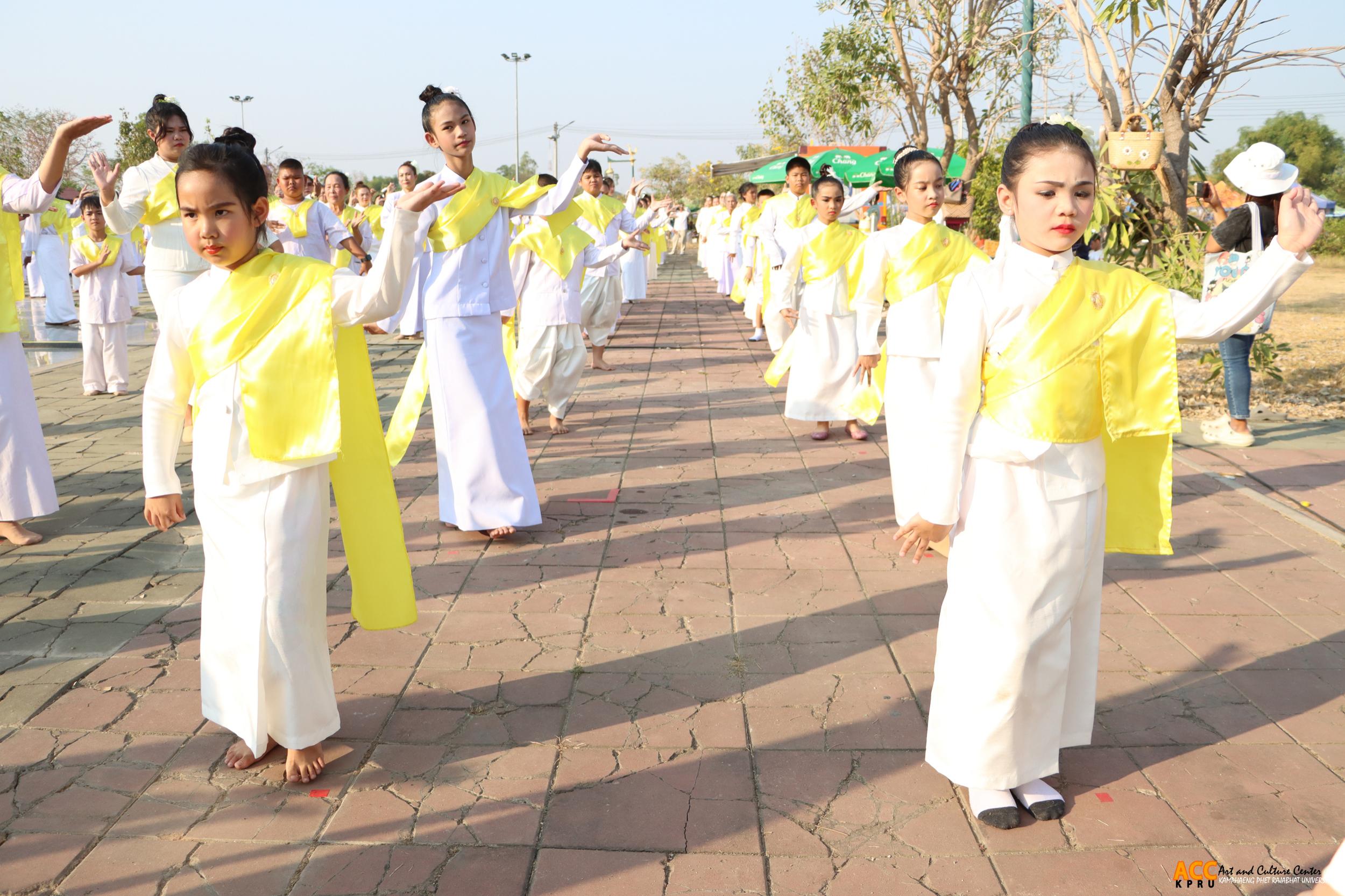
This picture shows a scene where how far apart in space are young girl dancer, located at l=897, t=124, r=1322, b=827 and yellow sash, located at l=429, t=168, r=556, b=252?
3.09 meters

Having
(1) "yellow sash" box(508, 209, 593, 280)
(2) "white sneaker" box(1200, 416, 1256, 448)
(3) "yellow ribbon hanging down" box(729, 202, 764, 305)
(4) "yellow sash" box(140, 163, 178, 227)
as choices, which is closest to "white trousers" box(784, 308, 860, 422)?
(1) "yellow sash" box(508, 209, 593, 280)

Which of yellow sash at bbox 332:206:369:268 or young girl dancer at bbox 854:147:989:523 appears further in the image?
yellow sash at bbox 332:206:369:268

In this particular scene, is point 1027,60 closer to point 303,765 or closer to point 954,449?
point 954,449

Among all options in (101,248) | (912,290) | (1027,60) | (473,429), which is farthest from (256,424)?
(1027,60)

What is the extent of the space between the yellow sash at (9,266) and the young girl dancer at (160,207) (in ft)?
1.41

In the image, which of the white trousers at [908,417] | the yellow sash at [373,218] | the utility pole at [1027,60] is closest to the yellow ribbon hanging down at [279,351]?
the white trousers at [908,417]

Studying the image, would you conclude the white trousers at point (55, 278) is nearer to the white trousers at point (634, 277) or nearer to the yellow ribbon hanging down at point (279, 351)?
the white trousers at point (634, 277)

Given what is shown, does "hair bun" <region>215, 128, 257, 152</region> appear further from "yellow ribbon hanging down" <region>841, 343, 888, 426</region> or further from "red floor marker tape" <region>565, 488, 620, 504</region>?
"yellow ribbon hanging down" <region>841, 343, 888, 426</region>

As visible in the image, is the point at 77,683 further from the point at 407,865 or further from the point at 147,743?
the point at 407,865

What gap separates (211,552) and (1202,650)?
11.3 ft

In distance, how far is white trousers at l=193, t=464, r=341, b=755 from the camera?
3.08m

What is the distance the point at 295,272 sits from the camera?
3.12m

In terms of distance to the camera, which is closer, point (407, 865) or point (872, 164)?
point (407, 865)

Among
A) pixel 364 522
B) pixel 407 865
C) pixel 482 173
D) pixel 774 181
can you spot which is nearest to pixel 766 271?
pixel 482 173
